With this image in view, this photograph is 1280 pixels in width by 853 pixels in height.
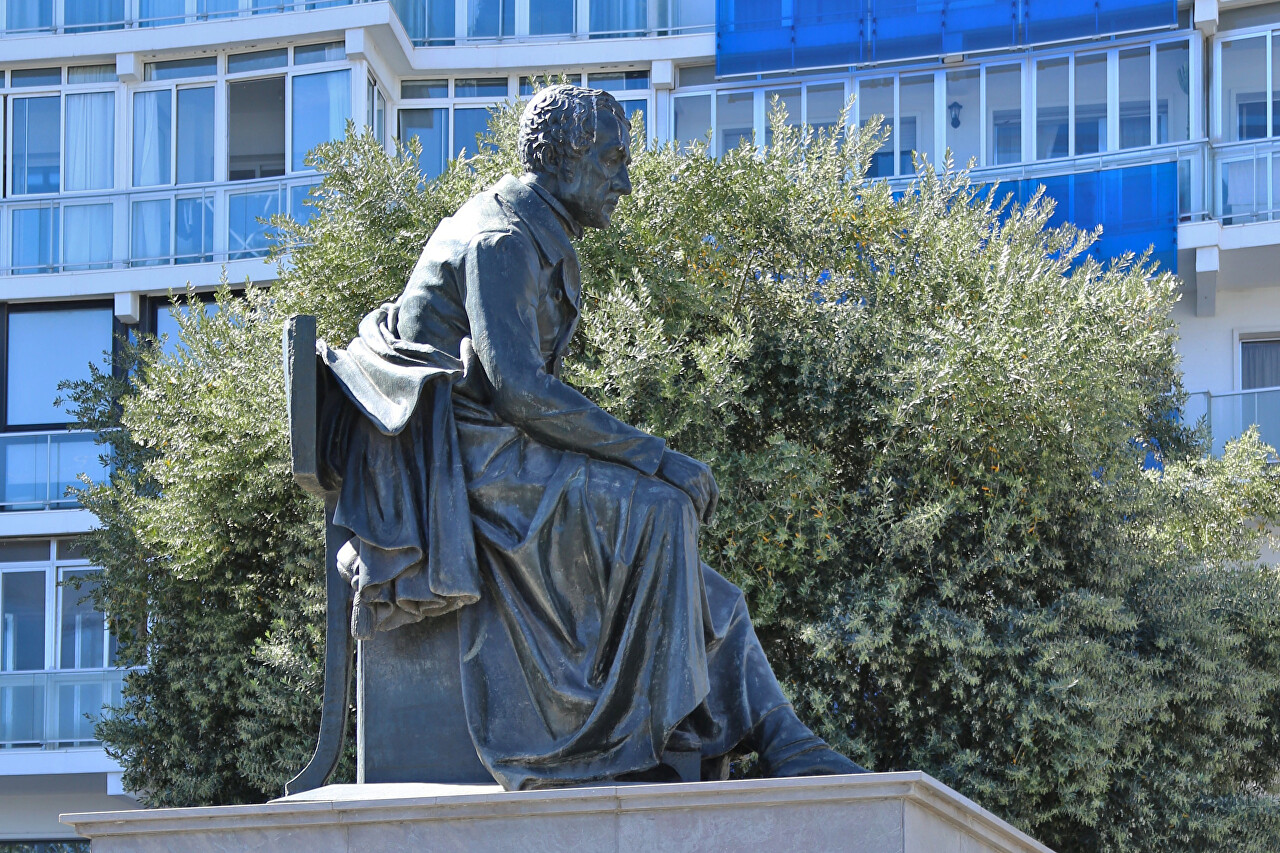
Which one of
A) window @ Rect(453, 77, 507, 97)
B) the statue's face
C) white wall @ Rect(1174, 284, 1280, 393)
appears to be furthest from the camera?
window @ Rect(453, 77, 507, 97)

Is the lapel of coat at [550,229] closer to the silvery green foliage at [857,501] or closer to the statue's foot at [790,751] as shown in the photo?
the statue's foot at [790,751]

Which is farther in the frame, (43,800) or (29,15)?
(29,15)

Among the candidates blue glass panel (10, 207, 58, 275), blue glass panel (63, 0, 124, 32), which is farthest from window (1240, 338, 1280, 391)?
blue glass panel (10, 207, 58, 275)

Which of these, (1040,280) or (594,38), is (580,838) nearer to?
(1040,280)

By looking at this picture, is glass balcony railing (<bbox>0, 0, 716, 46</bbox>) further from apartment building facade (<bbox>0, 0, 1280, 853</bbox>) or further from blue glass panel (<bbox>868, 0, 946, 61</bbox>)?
blue glass panel (<bbox>868, 0, 946, 61</bbox>)

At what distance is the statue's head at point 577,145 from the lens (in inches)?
267

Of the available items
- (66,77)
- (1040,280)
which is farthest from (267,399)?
(66,77)

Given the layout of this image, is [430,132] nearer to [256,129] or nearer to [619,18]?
[256,129]

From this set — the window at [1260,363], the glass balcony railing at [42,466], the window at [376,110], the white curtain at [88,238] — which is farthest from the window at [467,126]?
the window at [1260,363]

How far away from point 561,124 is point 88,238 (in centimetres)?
2266

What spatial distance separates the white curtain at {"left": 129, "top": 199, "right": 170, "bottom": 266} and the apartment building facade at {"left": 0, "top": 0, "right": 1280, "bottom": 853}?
0.03 metres

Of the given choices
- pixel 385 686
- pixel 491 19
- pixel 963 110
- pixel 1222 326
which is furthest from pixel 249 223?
pixel 385 686

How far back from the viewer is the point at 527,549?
623cm

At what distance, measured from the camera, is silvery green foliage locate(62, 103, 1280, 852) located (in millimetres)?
15883
